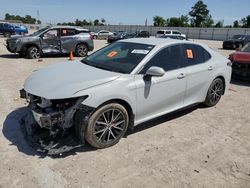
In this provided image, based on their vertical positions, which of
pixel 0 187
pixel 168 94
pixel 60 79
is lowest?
pixel 0 187

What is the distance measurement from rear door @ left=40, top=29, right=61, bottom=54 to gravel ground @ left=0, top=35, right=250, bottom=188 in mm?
7851

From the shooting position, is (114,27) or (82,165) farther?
(114,27)

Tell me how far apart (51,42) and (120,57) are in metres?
9.16

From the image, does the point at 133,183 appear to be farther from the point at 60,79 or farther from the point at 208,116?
the point at 208,116

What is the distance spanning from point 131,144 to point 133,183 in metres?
0.99

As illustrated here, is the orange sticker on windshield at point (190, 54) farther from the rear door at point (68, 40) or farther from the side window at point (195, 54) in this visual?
the rear door at point (68, 40)

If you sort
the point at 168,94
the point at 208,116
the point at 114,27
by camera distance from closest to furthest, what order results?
the point at 168,94
the point at 208,116
the point at 114,27

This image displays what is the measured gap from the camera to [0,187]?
3.02 m

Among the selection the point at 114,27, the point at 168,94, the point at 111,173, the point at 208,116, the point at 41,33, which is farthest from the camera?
the point at 114,27

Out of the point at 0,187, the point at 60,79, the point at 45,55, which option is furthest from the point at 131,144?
the point at 45,55

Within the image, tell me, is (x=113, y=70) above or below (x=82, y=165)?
above

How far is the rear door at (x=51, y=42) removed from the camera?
41.1ft

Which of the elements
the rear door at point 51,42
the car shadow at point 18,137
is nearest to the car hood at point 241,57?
the car shadow at point 18,137

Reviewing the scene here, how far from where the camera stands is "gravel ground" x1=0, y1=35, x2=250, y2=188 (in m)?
3.23
